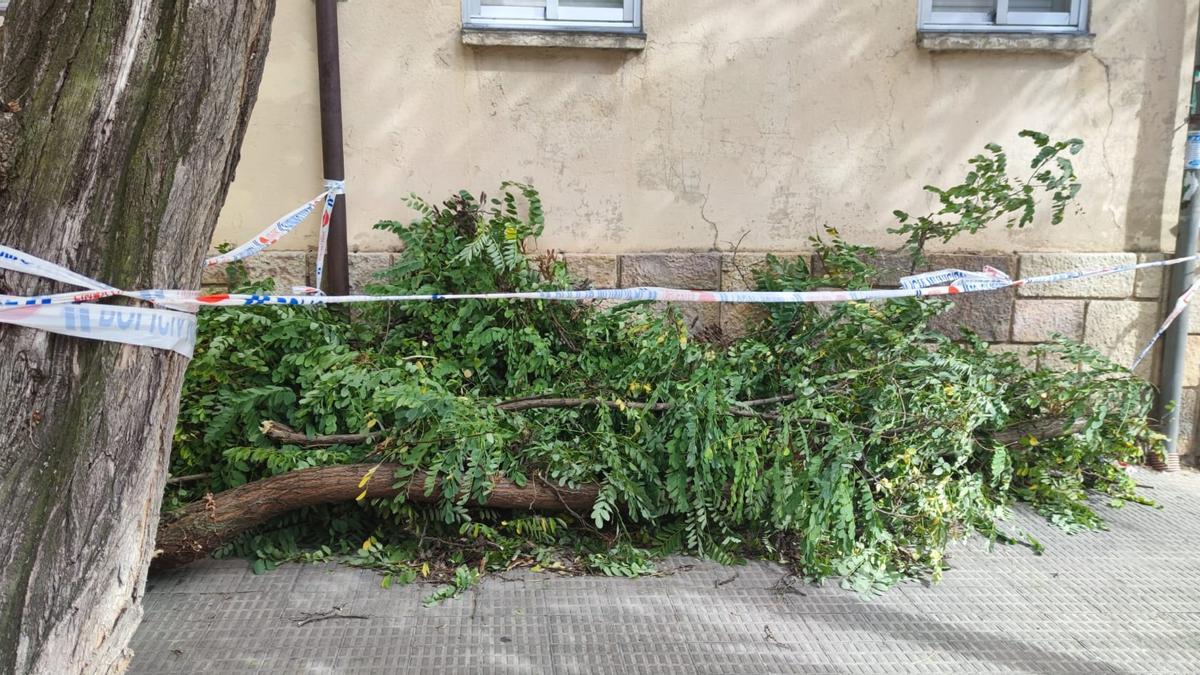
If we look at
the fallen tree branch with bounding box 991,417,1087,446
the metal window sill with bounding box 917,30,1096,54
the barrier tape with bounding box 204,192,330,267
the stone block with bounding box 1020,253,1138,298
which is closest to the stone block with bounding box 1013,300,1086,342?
the stone block with bounding box 1020,253,1138,298

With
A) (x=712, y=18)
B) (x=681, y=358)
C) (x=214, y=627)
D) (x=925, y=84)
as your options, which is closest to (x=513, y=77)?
(x=712, y=18)

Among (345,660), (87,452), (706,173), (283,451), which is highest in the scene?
(706,173)

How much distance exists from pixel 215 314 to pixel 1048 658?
3.98 m

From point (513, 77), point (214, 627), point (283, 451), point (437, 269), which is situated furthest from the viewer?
point (513, 77)

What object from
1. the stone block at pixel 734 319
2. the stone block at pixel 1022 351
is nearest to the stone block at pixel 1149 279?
the stone block at pixel 1022 351

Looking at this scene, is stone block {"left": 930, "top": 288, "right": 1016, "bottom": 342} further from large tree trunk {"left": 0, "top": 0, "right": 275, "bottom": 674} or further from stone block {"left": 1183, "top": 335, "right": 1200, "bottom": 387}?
large tree trunk {"left": 0, "top": 0, "right": 275, "bottom": 674}

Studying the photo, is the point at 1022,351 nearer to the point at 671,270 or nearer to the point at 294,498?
the point at 671,270

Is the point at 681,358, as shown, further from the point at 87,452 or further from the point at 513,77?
the point at 87,452

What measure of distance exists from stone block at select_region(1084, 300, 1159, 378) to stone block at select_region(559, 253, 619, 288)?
303 cm

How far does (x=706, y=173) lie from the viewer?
18.2 feet

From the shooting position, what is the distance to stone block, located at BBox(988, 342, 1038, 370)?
5664mm

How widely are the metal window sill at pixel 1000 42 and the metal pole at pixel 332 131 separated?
11.4 feet

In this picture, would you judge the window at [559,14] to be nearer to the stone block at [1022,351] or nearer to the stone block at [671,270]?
the stone block at [671,270]

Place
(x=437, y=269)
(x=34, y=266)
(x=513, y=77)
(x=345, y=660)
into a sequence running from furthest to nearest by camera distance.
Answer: (x=513, y=77)
(x=437, y=269)
(x=345, y=660)
(x=34, y=266)
